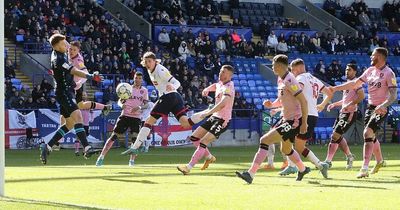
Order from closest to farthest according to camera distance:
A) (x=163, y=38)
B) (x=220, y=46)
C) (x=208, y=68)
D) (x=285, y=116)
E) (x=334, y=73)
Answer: (x=285, y=116) → (x=208, y=68) → (x=163, y=38) → (x=220, y=46) → (x=334, y=73)

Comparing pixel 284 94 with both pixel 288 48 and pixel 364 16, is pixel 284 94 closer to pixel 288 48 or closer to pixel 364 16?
pixel 288 48

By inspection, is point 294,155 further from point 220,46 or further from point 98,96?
point 220,46

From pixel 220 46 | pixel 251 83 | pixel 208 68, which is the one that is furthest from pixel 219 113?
pixel 220 46

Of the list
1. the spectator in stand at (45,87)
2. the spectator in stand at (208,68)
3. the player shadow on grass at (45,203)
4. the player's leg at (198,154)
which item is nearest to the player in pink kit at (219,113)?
the player's leg at (198,154)

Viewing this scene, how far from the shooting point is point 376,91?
60.3ft

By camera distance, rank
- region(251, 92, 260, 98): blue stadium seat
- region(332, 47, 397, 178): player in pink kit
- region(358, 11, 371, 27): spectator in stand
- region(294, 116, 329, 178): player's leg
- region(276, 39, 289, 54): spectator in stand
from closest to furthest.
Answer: region(294, 116, 329, 178): player's leg, region(332, 47, 397, 178): player in pink kit, region(251, 92, 260, 98): blue stadium seat, region(276, 39, 289, 54): spectator in stand, region(358, 11, 371, 27): spectator in stand

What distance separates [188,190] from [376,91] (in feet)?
19.6

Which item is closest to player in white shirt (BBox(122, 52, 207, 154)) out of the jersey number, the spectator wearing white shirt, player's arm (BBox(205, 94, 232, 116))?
player's arm (BBox(205, 94, 232, 116))

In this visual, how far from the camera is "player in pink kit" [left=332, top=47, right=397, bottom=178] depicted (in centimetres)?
1791

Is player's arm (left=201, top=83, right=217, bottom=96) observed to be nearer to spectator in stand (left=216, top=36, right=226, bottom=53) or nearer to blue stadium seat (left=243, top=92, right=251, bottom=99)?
blue stadium seat (left=243, top=92, right=251, bottom=99)

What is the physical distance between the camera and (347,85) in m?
18.2

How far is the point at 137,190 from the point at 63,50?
5289 millimetres

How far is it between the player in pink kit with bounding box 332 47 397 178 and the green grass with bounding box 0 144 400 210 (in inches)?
28.9

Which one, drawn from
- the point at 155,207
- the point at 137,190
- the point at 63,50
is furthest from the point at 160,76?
the point at 155,207
